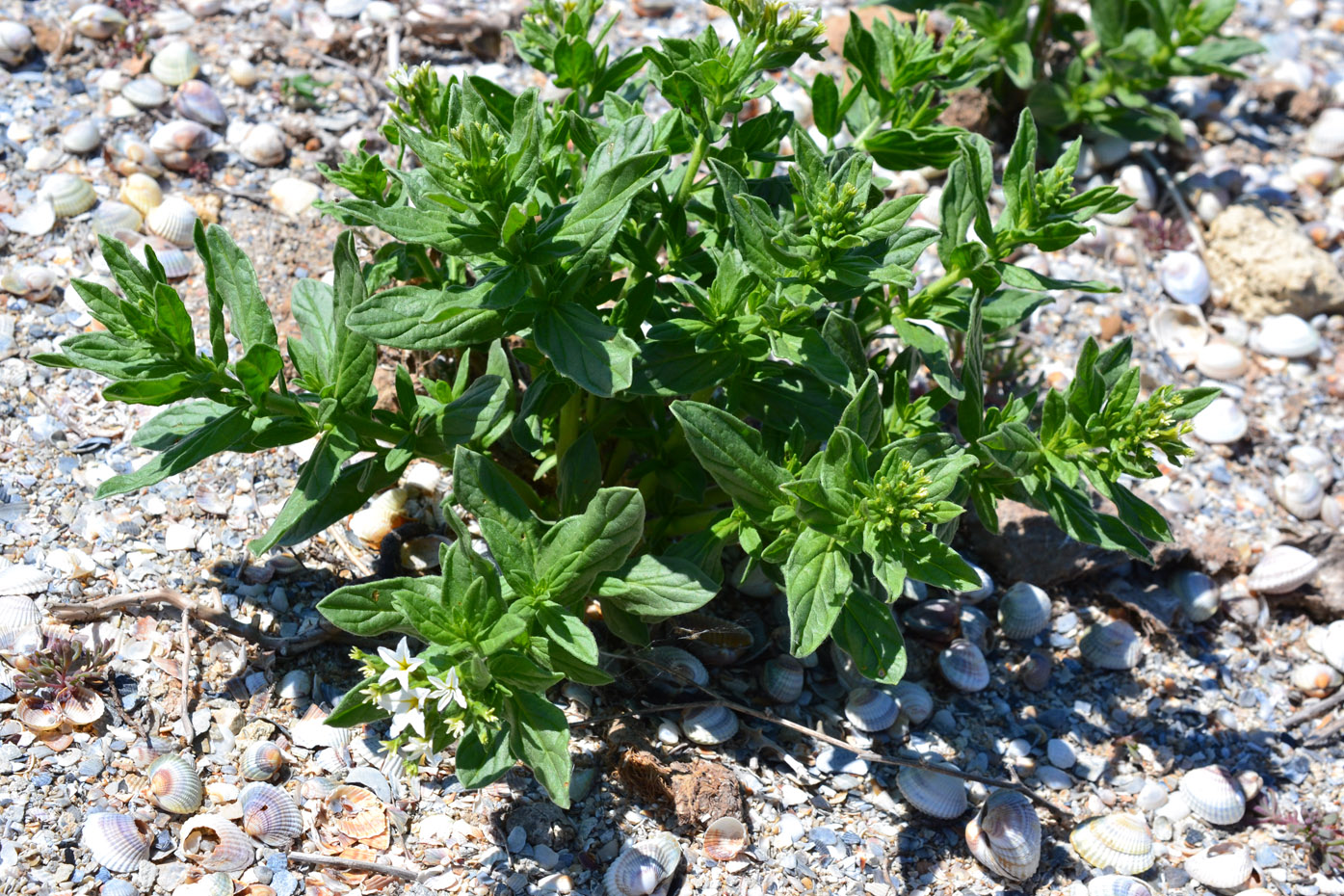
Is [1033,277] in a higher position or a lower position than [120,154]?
higher

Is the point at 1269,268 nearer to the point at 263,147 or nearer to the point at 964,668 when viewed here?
the point at 964,668

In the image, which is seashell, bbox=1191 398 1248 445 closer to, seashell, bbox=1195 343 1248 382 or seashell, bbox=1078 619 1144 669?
seashell, bbox=1195 343 1248 382

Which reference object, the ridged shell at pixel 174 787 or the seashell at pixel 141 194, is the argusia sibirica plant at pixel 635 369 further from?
the seashell at pixel 141 194

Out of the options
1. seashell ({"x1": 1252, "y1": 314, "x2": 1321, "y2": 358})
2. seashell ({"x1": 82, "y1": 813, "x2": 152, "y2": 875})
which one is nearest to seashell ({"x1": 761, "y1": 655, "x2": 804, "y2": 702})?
seashell ({"x1": 82, "y1": 813, "x2": 152, "y2": 875})

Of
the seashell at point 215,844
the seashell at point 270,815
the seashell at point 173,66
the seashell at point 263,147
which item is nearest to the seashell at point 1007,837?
the seashell at point 270,815

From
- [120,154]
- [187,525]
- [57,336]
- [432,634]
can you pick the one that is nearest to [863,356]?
[432,634]

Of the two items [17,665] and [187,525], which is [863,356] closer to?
[187,525]
